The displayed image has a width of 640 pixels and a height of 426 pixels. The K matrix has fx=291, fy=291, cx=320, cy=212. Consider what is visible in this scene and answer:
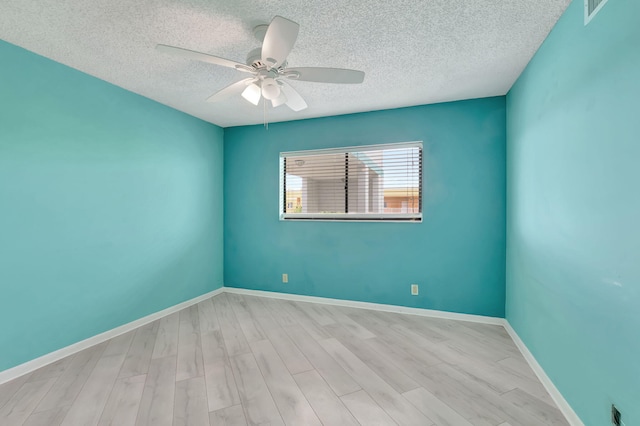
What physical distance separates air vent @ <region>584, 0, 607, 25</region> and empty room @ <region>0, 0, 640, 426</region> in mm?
29

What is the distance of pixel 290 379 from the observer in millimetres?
2102

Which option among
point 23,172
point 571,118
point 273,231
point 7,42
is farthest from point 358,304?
point 7,42

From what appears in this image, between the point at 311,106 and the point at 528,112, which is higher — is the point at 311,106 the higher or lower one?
the higher one

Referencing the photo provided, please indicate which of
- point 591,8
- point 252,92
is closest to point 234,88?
point 252,92

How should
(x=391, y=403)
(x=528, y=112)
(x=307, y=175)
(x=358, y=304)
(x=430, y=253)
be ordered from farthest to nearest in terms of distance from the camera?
(x=307, y=175)
(x=358, y=304)
(x=430, y=253)
(x=528, y=112)
(x=391, y=403)

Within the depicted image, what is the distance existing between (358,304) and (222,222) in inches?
89.8

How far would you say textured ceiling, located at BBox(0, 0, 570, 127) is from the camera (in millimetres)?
1728

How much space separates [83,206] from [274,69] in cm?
210

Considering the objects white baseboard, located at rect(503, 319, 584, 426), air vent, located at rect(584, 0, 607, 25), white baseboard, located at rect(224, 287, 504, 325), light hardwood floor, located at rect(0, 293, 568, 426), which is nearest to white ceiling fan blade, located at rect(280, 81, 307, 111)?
air vent, located at rect(584, 0, 607, 25)

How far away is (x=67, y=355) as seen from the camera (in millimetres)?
2432

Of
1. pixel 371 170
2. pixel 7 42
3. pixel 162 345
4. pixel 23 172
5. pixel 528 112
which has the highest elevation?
pixel 7 42

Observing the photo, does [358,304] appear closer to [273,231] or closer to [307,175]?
[273,231]

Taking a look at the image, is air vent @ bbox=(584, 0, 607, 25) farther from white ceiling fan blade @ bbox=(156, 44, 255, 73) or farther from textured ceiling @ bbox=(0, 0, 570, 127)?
white ceiling fan blade @ bbox=(156, 44, 255, 73)

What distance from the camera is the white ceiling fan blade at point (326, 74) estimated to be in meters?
1.84
